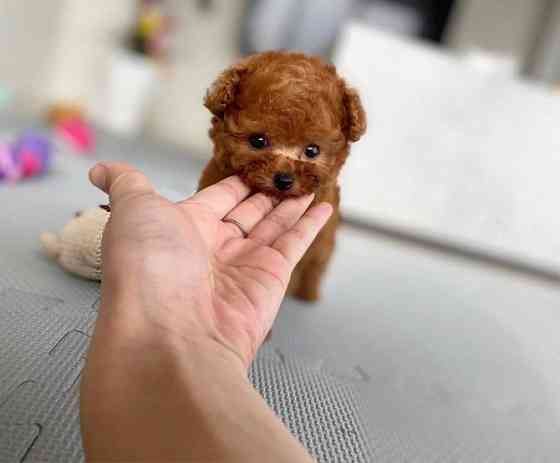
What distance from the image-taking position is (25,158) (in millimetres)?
1631

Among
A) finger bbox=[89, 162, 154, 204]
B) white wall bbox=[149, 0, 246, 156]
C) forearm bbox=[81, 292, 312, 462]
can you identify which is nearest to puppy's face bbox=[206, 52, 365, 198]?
finger bbox=[89, 162, 154, 204]

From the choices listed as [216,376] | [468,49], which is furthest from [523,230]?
[216,376]

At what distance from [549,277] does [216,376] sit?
2094 millimetres

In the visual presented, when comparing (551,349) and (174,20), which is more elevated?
(174,20)

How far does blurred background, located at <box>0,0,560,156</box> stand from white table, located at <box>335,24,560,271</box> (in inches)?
11.7

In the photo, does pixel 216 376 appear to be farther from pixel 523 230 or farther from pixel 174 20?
pixel 174 20

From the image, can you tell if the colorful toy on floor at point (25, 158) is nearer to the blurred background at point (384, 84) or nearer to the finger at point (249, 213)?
the blurred background at point (384, 84)

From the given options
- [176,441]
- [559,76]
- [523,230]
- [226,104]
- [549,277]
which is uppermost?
[559,76]

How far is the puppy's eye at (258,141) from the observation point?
87cm

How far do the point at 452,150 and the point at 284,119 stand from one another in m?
1.47

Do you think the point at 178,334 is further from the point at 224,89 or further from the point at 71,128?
the point at 71,128

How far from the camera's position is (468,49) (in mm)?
2840

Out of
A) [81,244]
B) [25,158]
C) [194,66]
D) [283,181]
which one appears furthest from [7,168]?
[194,66]

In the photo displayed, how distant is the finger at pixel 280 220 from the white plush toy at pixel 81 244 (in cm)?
22
